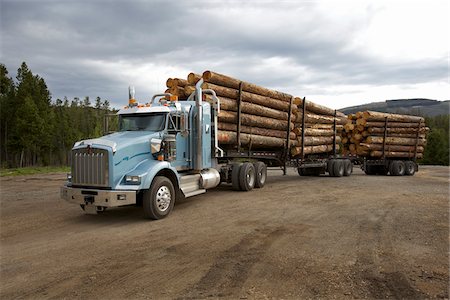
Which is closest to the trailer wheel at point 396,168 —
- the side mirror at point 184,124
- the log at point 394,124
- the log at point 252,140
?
the log at point 394,124

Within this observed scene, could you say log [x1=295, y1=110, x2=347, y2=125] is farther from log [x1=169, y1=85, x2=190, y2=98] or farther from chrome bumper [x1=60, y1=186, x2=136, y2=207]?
chrome bumper [x1=60, y1=186, x2=136, y2=207]

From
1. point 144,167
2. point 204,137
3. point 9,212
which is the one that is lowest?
point 9,212

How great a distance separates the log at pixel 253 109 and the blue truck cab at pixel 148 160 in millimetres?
1630

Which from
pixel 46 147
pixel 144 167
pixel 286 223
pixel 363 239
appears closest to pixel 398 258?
pixel 363 239

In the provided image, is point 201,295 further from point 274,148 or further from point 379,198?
point 274,148

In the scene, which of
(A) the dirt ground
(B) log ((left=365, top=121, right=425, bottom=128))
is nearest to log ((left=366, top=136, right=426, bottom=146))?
(B) log ((left=365, top=121, right=425, bottom=128))

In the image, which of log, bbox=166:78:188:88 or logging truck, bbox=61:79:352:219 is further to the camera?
log, bbox=166:78:188:88

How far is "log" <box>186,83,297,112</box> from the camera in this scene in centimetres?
1206

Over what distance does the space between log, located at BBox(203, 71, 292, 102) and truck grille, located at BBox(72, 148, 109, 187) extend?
17.8ft

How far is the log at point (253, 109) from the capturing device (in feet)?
41.0

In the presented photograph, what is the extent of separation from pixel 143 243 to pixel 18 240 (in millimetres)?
2507

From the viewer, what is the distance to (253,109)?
14055mm

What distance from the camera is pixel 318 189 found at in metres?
13.5

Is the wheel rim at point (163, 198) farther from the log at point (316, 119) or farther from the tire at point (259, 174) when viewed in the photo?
the log at point (316, 119)
